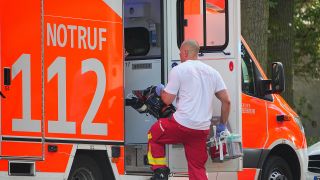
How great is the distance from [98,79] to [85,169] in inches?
36.0

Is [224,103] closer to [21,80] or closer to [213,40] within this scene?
[213,40]

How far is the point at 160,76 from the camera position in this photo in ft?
30.0

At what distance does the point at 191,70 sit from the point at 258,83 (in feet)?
7.53

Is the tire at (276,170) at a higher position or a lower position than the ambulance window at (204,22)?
lower

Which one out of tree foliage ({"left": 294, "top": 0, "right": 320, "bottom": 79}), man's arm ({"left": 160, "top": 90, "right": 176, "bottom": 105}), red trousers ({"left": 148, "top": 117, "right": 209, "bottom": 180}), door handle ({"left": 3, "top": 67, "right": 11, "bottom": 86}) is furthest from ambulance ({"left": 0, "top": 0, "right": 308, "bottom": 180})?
tree foliage ({"left": 294, "top": 0, "right": 320, "bottom": 79})

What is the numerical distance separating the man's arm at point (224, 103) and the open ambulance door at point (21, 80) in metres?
1.81

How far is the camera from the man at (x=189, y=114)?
8.05 meters

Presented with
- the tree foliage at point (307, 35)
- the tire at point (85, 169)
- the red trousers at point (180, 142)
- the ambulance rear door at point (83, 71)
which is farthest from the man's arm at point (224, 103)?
the tree foliage at point (307, 35)

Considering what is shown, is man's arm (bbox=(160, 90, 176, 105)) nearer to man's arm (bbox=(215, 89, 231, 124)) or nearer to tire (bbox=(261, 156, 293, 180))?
man's arm (bbox=(215, 89, 231, 124))

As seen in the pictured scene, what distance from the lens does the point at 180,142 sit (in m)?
8.17

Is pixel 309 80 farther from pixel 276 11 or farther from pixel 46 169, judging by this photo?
pixel 46 169

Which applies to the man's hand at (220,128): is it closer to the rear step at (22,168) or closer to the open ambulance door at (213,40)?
the open ambulance door at (213,40)

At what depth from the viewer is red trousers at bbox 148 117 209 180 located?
318 inches

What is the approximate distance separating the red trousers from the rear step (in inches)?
48.1
